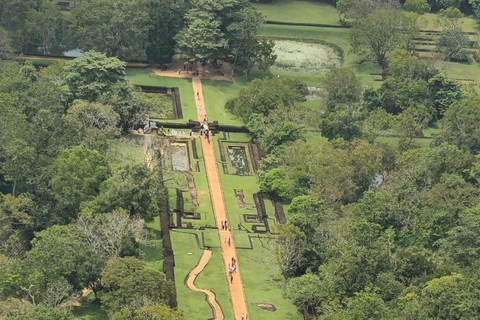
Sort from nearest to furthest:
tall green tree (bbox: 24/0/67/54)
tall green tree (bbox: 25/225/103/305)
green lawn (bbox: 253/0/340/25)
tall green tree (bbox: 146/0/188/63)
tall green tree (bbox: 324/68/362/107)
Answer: tall green tree (bbox: 25/225/103/305)
tall green tree (bbox: 324/68/362/107)
tall green tree (bbox: 24/0/67/54)
tall green tree (bbox: 146/0/188/63)
green lawn (bbox: 253/0/340/25)

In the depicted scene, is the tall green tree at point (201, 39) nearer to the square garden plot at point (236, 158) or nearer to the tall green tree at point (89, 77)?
the tall green tree at point (89, 77)

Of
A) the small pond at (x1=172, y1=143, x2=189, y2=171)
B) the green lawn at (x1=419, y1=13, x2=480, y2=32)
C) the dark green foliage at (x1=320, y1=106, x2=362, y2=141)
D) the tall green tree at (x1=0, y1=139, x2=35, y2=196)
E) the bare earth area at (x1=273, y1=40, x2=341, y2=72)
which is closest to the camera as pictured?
the tall green tree at (x1=0, y1=139, x2=35, y2=196)

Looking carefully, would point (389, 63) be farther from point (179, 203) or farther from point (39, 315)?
point (39, 315)

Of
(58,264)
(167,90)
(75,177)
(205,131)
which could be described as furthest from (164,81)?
(58,264)

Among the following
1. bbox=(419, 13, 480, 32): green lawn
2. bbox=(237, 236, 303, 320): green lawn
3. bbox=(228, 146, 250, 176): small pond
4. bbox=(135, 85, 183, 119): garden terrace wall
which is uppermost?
bbox=(419, 13, 480, 32): green lawn

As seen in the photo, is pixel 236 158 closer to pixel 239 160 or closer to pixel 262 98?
pixel 239 160

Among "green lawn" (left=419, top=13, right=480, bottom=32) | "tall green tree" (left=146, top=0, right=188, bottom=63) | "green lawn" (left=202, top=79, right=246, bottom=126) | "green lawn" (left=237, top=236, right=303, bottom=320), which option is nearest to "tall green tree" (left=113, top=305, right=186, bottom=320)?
"green lawn" (left=237, top=236, right=303, bottom=320)

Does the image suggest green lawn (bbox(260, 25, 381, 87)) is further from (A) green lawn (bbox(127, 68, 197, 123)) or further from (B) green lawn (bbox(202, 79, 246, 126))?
(A) green lawn (bbox(127, 68, 197, 123))
